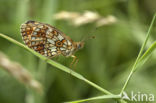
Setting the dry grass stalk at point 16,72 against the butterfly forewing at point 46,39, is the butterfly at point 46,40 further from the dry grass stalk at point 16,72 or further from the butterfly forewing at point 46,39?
the dry grass stalk at point 16,72

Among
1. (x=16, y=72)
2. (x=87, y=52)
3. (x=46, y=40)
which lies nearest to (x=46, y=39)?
(x=46, y=40)

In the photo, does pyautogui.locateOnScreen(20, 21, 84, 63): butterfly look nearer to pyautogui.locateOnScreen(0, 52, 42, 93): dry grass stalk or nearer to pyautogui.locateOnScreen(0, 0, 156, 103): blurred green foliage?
pyautogui.locateOnScreen(0, 52, 42, 93): dry grass stalk

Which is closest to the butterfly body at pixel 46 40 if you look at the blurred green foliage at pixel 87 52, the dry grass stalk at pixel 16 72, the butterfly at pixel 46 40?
the butterfly at pixel 46 40

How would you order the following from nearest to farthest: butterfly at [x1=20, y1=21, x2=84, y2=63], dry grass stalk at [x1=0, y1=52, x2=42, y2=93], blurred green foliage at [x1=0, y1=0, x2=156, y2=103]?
dry grass stalk at [x1=0, y1=52, x2=42, y2=93], butterfly at [x1=20, y1=21, x2=84, y2=63], blurred green foliage at [x1=0, y1=0, x2=156, y2=103]

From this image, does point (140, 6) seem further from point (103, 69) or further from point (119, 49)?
point (103, 69)

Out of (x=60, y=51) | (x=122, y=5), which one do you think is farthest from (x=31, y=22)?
(x=122, y=5)

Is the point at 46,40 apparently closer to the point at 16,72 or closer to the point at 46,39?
the point at 46,39

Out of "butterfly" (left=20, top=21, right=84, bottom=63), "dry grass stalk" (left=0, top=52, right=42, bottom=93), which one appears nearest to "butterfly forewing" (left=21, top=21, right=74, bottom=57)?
"butterfly" (left=20, top=21, right=84, bottom=63)
